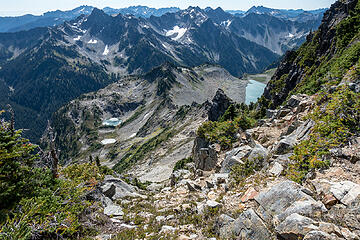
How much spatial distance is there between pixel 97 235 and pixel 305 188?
1213 cm

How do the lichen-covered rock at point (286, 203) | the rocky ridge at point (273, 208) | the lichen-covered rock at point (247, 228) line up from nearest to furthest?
1. the rocky ridge at point (273, 208)
2. the lichen-covered rock at point (286, 203)
3. the lichen-covered rock at point (247, 228)

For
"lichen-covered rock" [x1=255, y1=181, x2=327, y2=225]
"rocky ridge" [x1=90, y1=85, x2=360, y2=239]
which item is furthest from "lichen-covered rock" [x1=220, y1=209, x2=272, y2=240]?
"lichen-covered rock" [x1=255, y1=181, x2=327, y2=225]

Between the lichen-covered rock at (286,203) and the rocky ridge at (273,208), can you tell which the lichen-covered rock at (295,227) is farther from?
the lichen-covered rock at (286,203)

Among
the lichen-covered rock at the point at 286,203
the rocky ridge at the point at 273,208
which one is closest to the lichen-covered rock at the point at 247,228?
the rocky ridge at the point at 273,208

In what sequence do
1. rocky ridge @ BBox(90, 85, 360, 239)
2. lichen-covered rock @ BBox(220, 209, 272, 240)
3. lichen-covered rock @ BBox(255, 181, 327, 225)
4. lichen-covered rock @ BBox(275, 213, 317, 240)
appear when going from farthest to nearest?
1. lichen-covered rock @ BBox(220, 209, 272, 240)
2. lichen-covered rock @ BBox(255, 181, 327, 225)
3. rocky ridge @ BBox(90, 85, 360, 239)
4. lichen-covered rock @ BBox(275, 213, 317, 240)

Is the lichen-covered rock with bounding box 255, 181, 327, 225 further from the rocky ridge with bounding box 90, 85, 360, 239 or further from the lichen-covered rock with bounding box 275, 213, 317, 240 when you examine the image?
the lichen-covered rock with bounding box 275, 213, 317, 240

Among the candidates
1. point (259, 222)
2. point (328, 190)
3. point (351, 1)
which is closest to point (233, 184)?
point (259, 222)

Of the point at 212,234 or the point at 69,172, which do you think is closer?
the point at 212,234

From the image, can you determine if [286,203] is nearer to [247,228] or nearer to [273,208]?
[273,208]

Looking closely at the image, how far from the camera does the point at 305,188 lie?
380 inches

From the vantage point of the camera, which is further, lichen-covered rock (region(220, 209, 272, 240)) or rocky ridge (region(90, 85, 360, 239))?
lichen-covered rock (region(220, 209, 272, 240))

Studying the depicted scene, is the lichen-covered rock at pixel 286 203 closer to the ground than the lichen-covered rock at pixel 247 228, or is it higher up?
higher up

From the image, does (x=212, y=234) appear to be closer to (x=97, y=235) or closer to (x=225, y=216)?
(x=225, y=216)

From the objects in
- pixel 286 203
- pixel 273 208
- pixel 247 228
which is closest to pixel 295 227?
pixel 286 203
